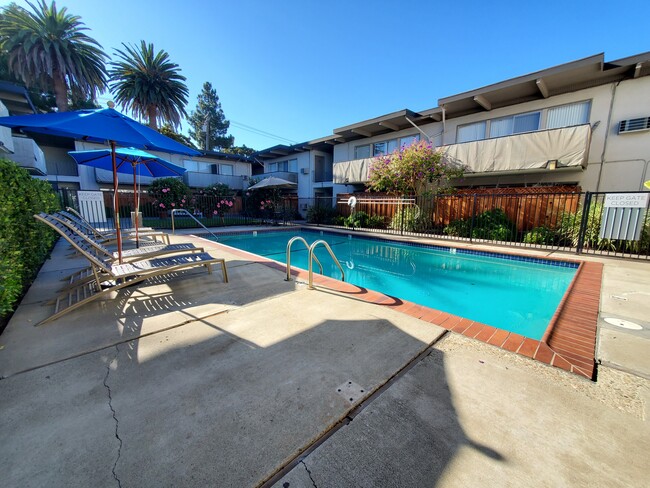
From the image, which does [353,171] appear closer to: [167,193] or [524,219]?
[524,219]

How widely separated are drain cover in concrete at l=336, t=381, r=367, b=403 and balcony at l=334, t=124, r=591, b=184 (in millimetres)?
11898

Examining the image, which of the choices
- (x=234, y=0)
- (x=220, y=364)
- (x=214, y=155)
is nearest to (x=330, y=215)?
(x=234, y=0)

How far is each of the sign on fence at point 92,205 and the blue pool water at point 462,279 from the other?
6.14 m

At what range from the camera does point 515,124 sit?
38.8 feet

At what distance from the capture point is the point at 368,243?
1123 centimetres

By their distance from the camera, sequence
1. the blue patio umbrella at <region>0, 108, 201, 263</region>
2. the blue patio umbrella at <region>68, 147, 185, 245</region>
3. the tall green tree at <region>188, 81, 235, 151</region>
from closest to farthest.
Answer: the blue patio umbrella at <region>0, 108, 201, 263</region> < the blue patio umbrella at <region>68, 147, 185, 245</region> < the tall green tree at <region>188, 81, 235, 151</region>

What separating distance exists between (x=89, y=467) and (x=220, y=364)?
0.97 meters

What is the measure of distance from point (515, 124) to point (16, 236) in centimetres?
1600

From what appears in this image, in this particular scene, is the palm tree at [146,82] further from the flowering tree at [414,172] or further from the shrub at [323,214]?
the flowering tree at [414,172]

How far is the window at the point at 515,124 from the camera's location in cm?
1136

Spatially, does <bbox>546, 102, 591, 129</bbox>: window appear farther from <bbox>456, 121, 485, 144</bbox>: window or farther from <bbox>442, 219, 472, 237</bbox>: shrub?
<bbox>442, 219, 472, 237</bbox>: shrub

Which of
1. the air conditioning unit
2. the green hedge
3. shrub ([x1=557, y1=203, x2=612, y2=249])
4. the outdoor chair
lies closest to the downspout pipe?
the air conditioning unit

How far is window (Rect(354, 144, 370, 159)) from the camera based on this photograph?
17.4 metres

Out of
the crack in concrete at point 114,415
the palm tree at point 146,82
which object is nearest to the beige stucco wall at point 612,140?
the crack in concrete at point 114,415
